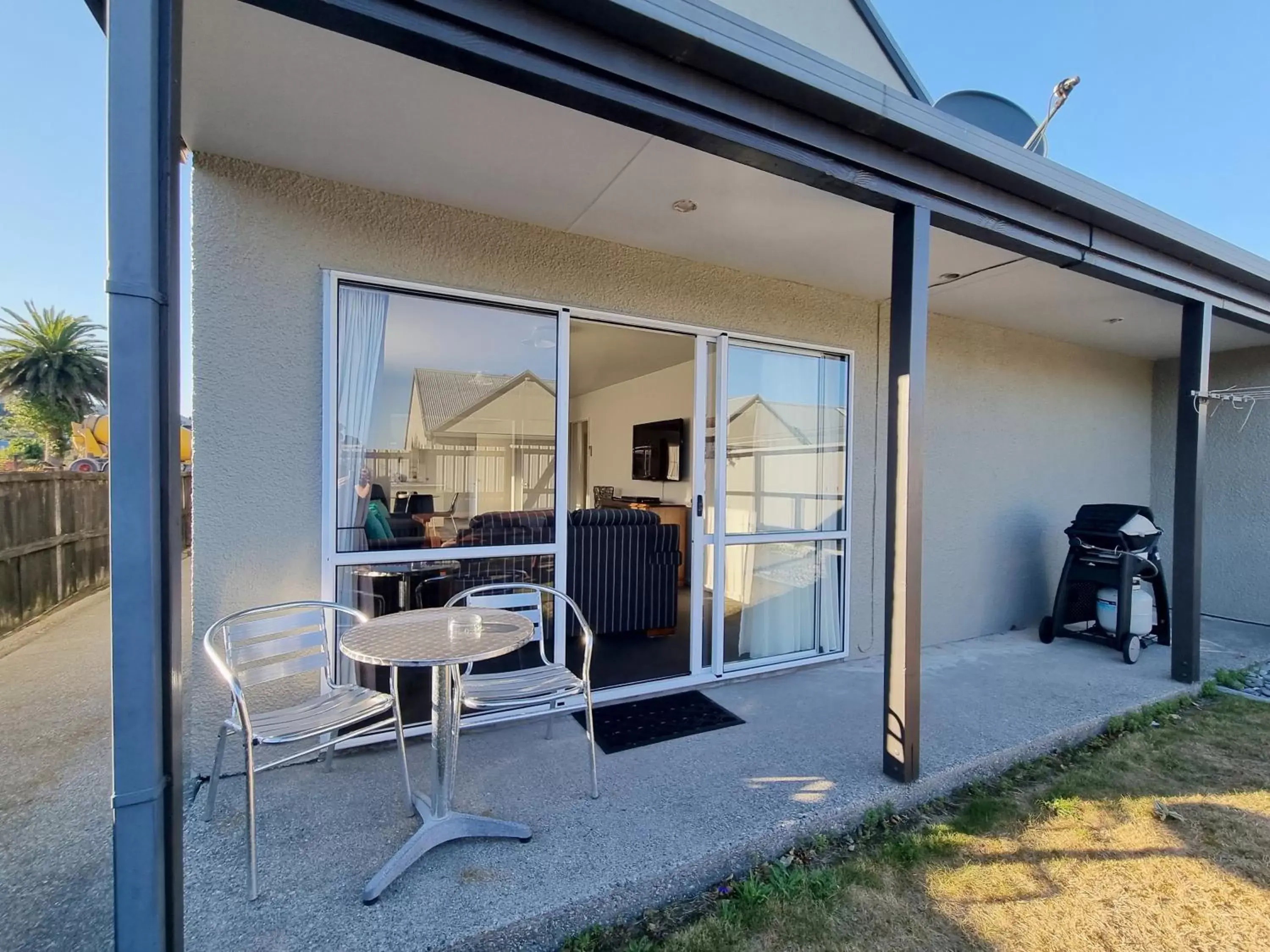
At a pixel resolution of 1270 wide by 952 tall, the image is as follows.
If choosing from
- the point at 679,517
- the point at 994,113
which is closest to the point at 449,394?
the point at 679,517

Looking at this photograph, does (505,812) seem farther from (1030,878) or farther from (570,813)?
(1030,878)

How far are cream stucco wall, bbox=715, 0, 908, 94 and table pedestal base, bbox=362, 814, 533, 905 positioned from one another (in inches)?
185

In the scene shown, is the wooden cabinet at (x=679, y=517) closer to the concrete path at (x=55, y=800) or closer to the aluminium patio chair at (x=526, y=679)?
the aluminium patio chair at (x=526, y=679)

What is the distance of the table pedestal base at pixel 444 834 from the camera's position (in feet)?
6.03

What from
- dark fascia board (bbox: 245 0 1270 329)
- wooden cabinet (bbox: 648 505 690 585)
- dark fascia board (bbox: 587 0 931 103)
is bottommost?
wooden cabinet (bbox: 648 505 690 585)

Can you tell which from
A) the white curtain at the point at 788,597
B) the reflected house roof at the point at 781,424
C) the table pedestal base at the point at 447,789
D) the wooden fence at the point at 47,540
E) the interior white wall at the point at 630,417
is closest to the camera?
the table pedestal base at the point at 447,789

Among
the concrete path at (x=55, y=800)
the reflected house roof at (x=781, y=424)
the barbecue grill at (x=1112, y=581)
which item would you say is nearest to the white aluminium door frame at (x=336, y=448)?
the concrete path at (x=55, y=800)

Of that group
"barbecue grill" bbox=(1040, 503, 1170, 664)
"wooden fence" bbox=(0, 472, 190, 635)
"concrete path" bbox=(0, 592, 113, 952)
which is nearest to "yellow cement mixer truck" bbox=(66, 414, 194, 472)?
"wooden fence" bbox=(0, 472, 190, 635)

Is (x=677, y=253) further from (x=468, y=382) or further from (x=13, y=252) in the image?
(x=13, y=252)

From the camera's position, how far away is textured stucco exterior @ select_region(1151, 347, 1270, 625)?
5395 mm

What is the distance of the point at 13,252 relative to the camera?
6926mm

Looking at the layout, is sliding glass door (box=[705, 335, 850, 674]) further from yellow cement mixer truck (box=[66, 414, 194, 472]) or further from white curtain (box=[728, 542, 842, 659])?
yellow cement mixer truck (box=[66, 414, 194, 472])

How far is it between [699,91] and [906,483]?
169cm

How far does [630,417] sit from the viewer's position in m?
8.12
